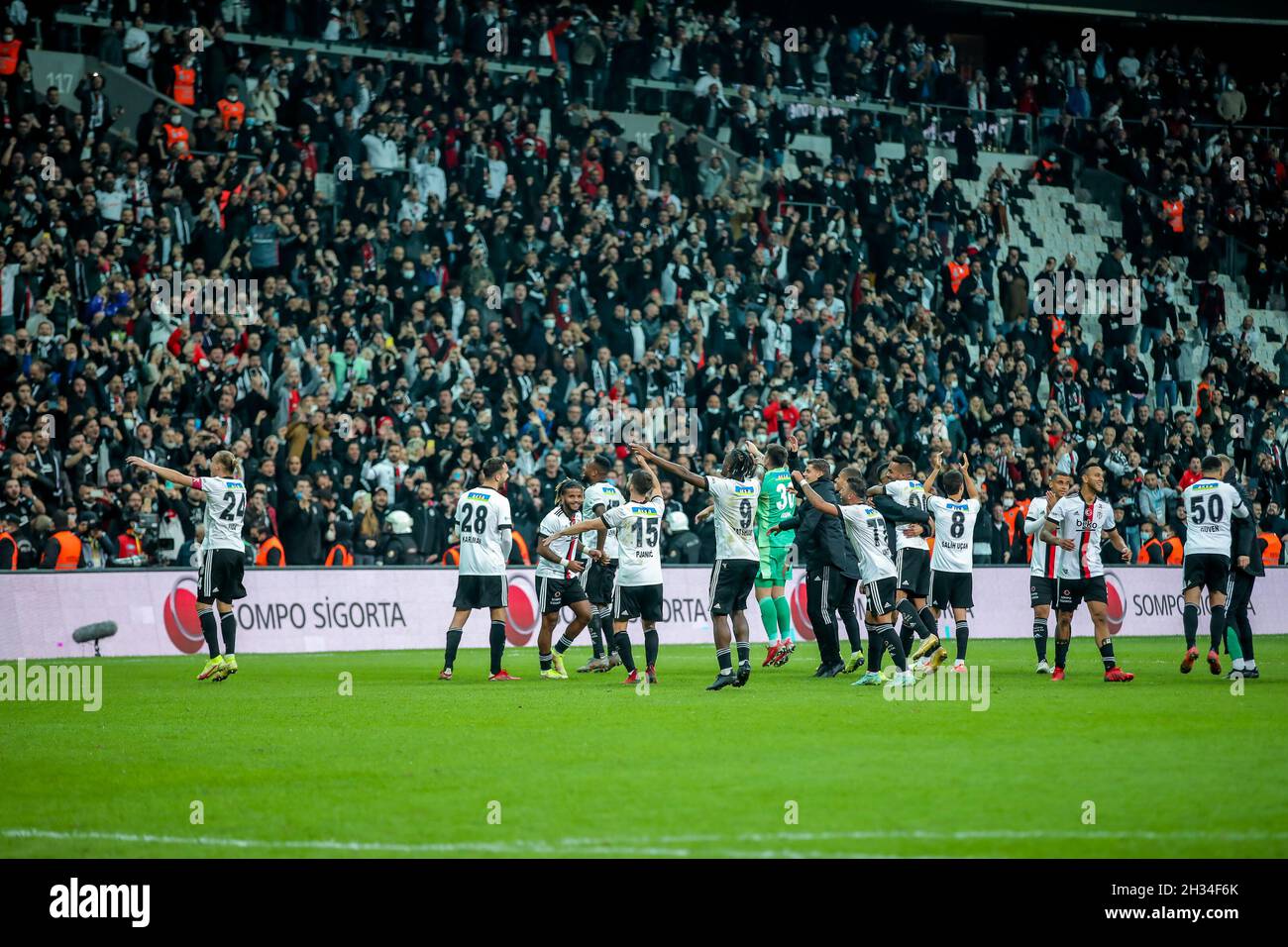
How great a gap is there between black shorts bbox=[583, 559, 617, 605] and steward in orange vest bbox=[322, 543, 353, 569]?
220 inches

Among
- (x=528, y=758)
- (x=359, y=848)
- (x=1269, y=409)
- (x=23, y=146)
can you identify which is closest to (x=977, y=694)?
(x=528, y=758)

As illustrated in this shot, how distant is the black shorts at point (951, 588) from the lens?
18.9 metres

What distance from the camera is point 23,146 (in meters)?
26.3

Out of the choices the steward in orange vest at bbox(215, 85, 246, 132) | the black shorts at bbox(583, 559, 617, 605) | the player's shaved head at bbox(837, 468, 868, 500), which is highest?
the steward in orange vest at bbox(215, 85, 246, 132)

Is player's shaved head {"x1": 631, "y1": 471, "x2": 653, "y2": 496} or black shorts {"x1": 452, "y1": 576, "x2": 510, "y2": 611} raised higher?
player's shaved head {"x1": 631, "y1": 471, "x2": 653, "y2": 496}

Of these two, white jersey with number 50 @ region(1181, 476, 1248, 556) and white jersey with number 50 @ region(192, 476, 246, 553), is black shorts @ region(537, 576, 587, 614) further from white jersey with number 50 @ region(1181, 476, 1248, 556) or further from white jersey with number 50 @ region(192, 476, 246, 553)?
white jersey with number 50 @ region(1181, 476, 1248, 556)

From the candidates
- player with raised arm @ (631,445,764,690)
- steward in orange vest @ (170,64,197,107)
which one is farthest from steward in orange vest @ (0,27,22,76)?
player with raised arm @ (631,445,764,690)

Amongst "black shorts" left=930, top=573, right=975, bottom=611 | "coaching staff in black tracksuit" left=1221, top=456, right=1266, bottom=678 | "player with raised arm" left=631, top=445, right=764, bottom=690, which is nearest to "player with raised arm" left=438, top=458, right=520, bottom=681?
"player with raised arm" left=631, top=445, right=764, bottom=690

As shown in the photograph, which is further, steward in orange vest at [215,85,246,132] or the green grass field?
steward in orange vest at [215,85,246,132]

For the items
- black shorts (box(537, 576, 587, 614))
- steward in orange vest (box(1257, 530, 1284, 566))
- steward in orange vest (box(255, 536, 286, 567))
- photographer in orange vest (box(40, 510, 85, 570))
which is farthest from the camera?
steward in orange vest (box(1257, 530, 1284, 566))

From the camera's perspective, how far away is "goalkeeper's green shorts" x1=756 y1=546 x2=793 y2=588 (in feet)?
69.2

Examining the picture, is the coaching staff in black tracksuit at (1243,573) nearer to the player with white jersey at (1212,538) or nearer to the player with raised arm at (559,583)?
the player with white jersey at (1212,538)

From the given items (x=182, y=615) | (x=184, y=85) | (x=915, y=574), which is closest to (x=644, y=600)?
(x=915, y=574)

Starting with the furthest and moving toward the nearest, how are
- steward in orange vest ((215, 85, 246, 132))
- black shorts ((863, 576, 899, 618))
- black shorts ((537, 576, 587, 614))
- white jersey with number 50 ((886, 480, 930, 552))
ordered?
steward in orange vest ((215, 85, 246, 132)) < white jersey with number 50 ((886, 480, 930, 552)) < black shorts ((537, 576, 587, 614)) < black shorts ((863, 576, 899, 618))
